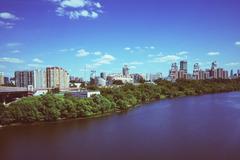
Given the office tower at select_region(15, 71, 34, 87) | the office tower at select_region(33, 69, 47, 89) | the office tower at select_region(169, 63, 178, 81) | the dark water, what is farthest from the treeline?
the office tower at select_region(169, 63, 178, 81)

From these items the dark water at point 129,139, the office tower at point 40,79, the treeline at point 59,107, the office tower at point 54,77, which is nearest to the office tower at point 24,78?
the office tower at point 40,79

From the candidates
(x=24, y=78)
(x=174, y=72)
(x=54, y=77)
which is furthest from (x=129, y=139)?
(x=174, y=72)

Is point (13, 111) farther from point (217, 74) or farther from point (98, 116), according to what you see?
point (217, 74)

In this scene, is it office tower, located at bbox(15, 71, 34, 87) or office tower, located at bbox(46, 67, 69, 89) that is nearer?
office tower, located at bbox(15, 71, 34, 87)

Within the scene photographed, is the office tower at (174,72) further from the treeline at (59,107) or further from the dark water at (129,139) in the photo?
the dark water at (129,139)

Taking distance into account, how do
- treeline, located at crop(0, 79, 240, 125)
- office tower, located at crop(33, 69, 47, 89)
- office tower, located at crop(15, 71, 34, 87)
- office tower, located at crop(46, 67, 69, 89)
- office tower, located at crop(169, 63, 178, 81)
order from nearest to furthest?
1. treeline, located at crop(0, 79, 240, 125)
2. office tower, located at crop(33, 69, 47, 89)
3. office tower, located at crop(15, 71, 34, 87)
4. office tower, located at crop(46, 67, 69, 89)
5. office tower, located at crop(169, 63, 178, 81)

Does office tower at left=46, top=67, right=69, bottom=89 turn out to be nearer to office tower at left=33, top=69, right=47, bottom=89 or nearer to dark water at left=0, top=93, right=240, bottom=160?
office tower at left=33, top=69, right=47, bottom=89

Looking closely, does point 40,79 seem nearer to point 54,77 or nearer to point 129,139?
point 54,77
